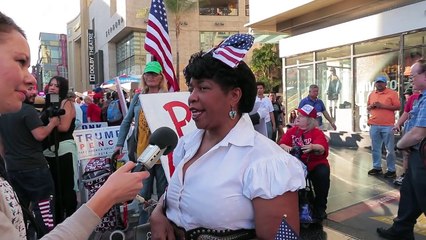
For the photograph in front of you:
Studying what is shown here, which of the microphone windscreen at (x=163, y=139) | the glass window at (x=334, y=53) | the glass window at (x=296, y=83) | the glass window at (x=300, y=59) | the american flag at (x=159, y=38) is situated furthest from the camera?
the glass window at (x=296, y=83)

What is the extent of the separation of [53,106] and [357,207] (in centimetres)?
435

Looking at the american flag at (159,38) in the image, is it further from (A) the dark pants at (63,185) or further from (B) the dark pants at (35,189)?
(B) the dark pants at (35,189)

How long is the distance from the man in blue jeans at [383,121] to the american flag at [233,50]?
6174 mm

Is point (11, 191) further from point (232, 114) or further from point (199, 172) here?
point (232, 114)

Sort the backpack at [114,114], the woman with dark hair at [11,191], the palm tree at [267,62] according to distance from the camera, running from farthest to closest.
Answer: the palm tree at [267,62] → the backpack at [114,114] → the woman with dark hair at [11,191]

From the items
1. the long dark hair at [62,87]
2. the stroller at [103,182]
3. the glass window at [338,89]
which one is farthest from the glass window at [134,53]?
the stroller at [103,182]

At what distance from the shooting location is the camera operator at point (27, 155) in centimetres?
365

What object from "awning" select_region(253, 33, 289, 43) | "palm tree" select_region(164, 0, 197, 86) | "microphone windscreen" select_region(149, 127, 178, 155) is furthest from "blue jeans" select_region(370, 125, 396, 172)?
"palm tree" select_region(164, 0, 197, 86)

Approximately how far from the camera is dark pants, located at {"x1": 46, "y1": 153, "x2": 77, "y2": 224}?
436 centimetres

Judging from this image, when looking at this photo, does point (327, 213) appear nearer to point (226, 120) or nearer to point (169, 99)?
point (169, 99)

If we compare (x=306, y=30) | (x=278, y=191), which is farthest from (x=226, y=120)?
(x=306, y=30)

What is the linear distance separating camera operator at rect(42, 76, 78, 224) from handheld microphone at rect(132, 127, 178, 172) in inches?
110

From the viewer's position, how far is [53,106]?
3.98 m

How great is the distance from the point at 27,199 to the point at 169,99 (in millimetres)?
1750
